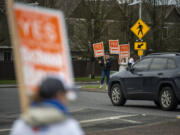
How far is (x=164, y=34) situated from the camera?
1679 inches

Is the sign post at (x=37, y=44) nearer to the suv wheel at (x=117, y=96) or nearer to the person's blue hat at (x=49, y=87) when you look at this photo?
the person's blue hat at (x=49, y=87)

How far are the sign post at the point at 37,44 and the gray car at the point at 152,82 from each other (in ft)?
34.0

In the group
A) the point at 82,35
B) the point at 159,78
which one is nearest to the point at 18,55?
the point at 159,78

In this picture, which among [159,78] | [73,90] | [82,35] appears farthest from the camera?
[82,35]

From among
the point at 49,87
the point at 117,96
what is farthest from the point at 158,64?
the point at 49,87

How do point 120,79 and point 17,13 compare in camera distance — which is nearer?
point 17,13

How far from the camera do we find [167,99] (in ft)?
46.0

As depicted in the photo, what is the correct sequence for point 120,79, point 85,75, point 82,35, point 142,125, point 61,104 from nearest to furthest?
point 61,104, point 142,125, point 120,79, point 82,35, point 85,75

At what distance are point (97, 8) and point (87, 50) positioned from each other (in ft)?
11.4

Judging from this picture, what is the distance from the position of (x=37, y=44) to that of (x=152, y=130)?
21.2 ft

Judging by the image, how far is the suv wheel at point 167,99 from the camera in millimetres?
13875

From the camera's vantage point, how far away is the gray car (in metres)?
14.0

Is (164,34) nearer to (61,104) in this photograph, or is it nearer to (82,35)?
(82,35)

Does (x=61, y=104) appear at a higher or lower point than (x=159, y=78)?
higher
